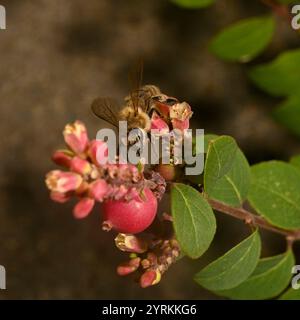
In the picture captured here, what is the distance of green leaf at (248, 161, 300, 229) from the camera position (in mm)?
1171

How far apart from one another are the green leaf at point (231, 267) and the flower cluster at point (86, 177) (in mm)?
272

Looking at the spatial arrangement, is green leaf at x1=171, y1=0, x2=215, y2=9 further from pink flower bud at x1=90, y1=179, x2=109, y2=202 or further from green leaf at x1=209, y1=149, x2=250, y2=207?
pink flower bud at x1=90, y1=179, x2=109, y2=202

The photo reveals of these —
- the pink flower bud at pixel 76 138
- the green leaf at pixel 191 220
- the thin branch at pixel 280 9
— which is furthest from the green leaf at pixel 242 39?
the pink flower bud at pixel 76 138

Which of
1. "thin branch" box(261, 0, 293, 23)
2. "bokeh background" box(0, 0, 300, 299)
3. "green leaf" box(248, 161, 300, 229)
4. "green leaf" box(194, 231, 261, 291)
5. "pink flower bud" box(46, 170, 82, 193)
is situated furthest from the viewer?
"bokeh background" box(0, 0, 300, 299)

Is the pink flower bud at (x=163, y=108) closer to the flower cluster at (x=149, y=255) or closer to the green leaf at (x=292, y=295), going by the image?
the flower cluster at (x=149, y=255)

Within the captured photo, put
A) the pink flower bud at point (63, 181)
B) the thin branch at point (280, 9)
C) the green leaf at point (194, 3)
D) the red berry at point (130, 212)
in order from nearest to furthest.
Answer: the pink flower bud at point (63, 181), the red berry at point (130, 212), the green leaf at point (194, 3), the thin branch at point (280, 9)

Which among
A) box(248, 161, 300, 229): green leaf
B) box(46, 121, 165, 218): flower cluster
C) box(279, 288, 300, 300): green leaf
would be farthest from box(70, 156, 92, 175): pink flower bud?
box(279, 288, 300, 300): green leaf

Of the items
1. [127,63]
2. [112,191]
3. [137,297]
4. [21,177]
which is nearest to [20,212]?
[21,177]

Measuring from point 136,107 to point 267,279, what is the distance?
57 centimetres

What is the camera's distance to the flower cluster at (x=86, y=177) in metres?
0.72

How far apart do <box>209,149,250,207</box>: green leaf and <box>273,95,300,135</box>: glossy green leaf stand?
463 millimetres

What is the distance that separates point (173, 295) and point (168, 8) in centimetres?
102

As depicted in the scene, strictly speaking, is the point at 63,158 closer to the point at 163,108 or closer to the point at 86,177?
the point at 86,177

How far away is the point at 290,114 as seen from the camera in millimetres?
1511
